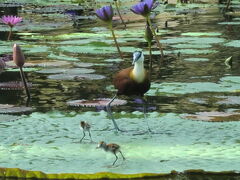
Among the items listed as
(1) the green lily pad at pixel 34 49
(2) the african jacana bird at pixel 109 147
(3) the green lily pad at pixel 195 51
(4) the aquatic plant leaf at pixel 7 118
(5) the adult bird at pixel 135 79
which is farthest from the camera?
(1) the green lily pad at pixel 34 49

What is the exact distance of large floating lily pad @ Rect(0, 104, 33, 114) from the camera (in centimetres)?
362

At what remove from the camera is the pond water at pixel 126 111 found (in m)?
2.56

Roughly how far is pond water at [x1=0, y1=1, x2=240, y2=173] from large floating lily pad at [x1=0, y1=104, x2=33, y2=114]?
12 millimetres

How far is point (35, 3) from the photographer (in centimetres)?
1850

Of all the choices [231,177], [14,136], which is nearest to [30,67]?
[14,136]

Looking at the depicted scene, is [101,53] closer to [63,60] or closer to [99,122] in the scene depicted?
[63,60]

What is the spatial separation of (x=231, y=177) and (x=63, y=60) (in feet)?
12.5

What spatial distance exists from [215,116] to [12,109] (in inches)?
49.9

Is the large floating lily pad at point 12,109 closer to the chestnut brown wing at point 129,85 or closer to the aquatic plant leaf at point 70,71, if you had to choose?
the chestnut brown wing at point 129,85

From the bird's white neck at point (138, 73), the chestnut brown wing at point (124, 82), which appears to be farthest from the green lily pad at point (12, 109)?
the bird's white neck at point (138, 73)

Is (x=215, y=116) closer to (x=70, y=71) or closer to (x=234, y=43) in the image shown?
(x=70, y=71)

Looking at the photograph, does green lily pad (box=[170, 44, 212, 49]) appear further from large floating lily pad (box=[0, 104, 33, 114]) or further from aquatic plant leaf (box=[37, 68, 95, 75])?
large floating lily pad (box=[0, 104, 33, 114])

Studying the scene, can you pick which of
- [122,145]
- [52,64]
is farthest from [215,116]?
[52,64]

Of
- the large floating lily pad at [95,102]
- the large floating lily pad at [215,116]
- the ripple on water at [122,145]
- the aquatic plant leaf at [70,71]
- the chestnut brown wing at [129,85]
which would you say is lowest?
the aquatic plant leaf at [70,71]
